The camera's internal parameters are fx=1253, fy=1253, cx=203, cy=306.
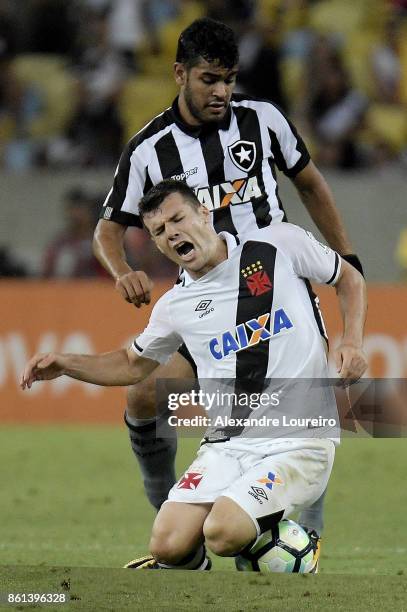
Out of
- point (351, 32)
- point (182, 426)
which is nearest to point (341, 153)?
point (351, 32)

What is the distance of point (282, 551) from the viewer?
4680mm

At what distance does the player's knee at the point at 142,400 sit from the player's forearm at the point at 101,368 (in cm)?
43

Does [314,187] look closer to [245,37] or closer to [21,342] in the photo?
[21,342]

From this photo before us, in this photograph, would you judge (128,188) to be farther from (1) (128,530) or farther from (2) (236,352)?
(1) (128,530)

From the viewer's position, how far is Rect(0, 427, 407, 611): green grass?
15.0 feet

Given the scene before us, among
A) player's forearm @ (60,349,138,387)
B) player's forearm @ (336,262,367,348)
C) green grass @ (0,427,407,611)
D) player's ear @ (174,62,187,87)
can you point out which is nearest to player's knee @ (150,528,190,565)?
green grass @ (0,427,407,611)

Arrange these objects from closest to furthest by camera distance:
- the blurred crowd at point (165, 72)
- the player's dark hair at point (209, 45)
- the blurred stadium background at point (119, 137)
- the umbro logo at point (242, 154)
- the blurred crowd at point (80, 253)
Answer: the player's dark hair at point (209, 45) → the umbro logo at point (242, 154) → the blurred stadium background at point (119, 137) → the blurred crowd at point (80, 253) → the blurred crowd at point (165, 72)

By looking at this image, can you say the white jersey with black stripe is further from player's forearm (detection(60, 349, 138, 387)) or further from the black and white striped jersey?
the black and white striped jersey

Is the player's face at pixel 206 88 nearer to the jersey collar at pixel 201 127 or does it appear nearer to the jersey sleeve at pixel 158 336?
the jersey collar at pixel 201 127

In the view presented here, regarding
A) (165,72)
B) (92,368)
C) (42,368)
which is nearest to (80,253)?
(165,72)

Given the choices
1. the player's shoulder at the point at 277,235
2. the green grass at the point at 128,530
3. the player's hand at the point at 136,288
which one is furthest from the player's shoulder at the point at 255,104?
the green grass at the point at 128,530

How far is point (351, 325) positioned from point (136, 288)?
→ 0.90 m

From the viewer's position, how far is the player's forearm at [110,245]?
5608 mm

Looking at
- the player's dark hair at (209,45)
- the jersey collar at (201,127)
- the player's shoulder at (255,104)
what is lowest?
the jersey collar at (201,127)
